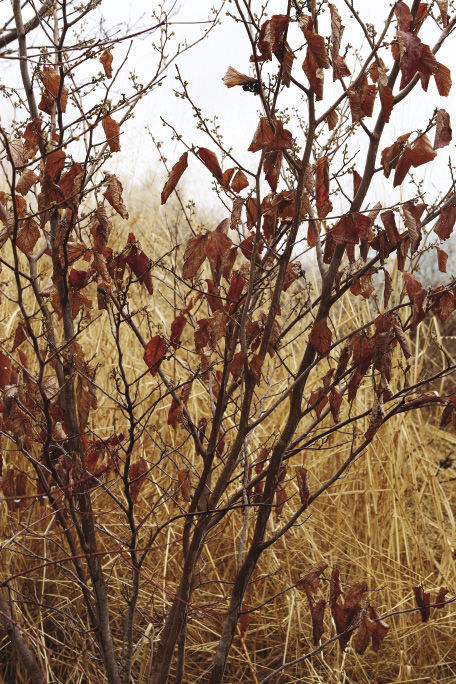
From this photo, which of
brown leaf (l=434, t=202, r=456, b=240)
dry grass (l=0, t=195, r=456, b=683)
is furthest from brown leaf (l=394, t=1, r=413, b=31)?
dry grass (l=0, t=195, r=456, b=683)

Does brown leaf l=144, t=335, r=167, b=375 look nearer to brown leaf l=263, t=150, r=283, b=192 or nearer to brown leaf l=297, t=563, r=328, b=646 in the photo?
brown leaf l=263, t=150, r=283, b=192

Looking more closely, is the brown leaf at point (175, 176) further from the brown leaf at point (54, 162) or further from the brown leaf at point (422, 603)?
the brown leaf at point (422, 603)

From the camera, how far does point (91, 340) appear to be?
3.13 meters

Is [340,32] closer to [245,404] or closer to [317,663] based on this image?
[245,404]

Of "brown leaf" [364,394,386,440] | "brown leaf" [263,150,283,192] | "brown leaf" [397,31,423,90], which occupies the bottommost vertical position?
"brown leaf" [364,394,386,440]

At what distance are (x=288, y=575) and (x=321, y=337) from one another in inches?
51.5

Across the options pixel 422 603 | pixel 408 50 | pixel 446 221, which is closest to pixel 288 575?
pixel 422 603

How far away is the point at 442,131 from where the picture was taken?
1.09 metres

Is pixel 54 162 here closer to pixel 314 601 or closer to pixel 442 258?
pixel 442 258

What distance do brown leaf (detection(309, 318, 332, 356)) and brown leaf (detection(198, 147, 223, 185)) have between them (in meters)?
0.32

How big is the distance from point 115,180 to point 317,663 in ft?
5.33

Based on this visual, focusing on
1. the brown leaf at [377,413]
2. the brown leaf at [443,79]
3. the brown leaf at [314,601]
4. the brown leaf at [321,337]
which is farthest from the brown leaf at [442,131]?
the brown leaf at [314,601]

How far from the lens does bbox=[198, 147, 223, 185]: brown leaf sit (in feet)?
3.88

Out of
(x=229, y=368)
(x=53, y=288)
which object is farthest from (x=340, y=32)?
(x=53, y=288)
